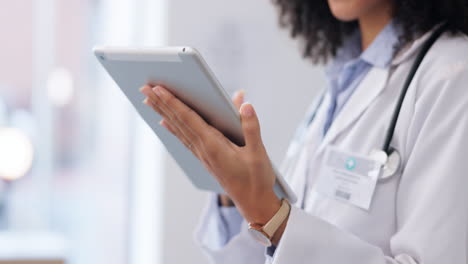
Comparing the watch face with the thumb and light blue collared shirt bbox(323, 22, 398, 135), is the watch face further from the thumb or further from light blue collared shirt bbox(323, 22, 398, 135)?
light blue collared shirt bbox(323, 22, 398, 135)

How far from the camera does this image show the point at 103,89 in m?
2.90

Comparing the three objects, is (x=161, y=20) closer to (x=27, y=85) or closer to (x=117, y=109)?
(x=117, y=109)

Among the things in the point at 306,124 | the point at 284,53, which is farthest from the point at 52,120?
the point at 306,124

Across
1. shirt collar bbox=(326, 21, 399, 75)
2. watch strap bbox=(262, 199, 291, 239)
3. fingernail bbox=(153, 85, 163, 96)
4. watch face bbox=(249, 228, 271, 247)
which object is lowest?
watch face bbox=(249, 228, 271, 247)

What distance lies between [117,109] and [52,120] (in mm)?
661

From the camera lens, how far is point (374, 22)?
51.9 inches

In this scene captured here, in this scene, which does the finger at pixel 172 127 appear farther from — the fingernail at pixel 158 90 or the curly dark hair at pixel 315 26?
the curly dark hair at pixel 315 26

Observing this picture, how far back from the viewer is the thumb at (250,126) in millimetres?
917

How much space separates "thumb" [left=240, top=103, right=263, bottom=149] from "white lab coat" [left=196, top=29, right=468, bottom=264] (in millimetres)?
151

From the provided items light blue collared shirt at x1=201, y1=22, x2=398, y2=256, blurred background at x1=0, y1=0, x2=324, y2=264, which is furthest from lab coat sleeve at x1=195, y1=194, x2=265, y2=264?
blurred background at x1=0, y1=0, x2=324, y2=264

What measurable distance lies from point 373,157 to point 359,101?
15cm

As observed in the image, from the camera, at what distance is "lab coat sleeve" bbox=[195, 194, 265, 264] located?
1339 millimetres

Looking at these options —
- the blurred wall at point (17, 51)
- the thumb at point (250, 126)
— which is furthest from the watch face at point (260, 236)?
the blurred wall at point (17, 51)

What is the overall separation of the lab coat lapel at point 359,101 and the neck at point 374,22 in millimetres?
115
